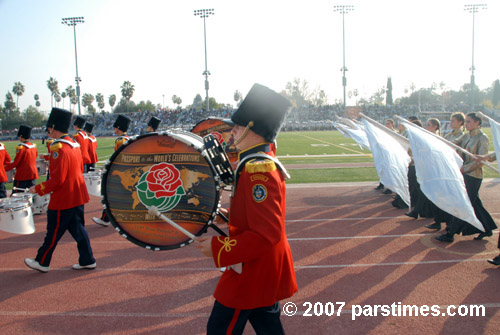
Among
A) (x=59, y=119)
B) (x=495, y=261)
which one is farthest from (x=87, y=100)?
(x=495, y=261)

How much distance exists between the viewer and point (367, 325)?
3697 millimetres

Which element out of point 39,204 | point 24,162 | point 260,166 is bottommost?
point 39,204

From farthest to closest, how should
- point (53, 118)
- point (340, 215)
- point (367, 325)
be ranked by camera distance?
point (340, 215)
point (53, 118)
point (367, 325)

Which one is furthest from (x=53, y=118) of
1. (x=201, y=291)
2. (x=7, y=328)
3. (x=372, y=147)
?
(x=372, y=147)

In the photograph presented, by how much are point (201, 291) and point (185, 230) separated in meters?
2.52

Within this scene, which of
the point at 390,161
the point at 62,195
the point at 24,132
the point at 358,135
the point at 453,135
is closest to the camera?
the point at 62,195

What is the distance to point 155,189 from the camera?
7.73 ft

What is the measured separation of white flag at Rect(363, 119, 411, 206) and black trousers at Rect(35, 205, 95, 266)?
557 cm

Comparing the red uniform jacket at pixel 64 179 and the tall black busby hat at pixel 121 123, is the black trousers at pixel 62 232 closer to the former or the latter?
the red uniform jacket at pixel 64 179

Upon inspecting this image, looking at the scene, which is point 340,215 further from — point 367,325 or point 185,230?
point 185,230

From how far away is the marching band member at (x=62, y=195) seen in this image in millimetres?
4836

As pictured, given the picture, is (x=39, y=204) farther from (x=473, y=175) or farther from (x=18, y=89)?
(x=18, y=89)

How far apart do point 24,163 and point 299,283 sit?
7483 millimetres

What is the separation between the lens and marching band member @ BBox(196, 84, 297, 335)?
6.72 feet
